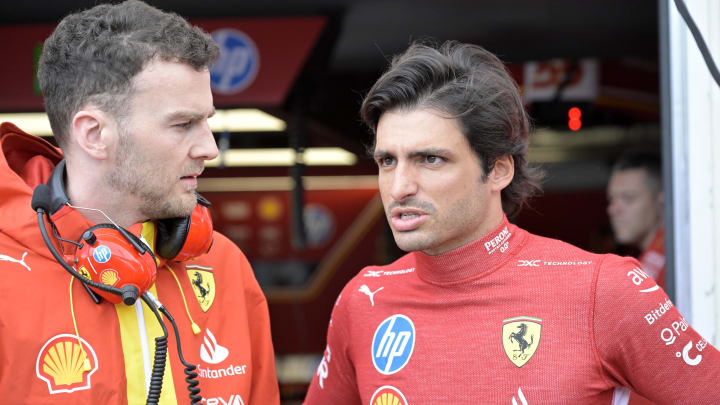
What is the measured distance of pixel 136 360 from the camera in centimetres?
171

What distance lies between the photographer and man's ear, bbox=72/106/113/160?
68.6 inches

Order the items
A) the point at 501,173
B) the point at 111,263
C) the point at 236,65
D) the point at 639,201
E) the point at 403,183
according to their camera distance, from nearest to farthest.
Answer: the point at 111,263, the point at 403,183, the point at 501,173, the point at 639,201, the point at 236,65

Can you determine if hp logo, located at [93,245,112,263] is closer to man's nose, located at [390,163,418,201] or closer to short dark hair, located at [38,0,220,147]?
short dark hair, located at [38,0,220,147]

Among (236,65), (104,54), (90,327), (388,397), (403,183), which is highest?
(236,65)

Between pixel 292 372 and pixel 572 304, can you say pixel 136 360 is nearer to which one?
pixel 572 304

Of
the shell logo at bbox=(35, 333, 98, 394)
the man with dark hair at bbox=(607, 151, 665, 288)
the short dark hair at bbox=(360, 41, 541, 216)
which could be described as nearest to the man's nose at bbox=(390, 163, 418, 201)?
the short dark hair at bbox=(360, 41, 541, 216)

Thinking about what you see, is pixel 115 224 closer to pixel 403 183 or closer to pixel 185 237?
pixel 185 237

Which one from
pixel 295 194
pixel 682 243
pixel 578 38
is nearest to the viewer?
pixel 682 243

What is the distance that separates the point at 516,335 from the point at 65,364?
88 cm

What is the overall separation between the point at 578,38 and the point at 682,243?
3.39m

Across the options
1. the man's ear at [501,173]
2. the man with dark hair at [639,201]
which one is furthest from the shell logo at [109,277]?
the man with dark hair at [639,201]

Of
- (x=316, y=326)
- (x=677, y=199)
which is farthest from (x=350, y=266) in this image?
(x=677, y=199)

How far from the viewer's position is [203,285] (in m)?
1.92

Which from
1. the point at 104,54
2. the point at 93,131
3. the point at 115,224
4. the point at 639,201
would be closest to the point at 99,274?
the point at 115,224
